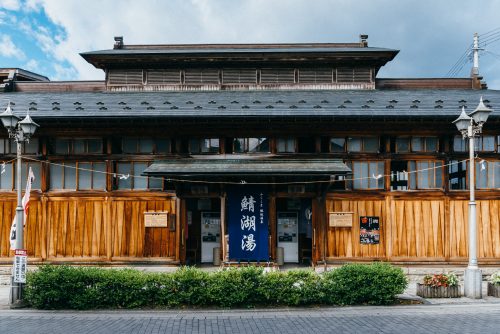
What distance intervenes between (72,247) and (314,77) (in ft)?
44.9

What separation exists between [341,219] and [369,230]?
126cm

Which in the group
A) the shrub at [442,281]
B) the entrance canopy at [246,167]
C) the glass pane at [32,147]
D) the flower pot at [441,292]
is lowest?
the flower pot at [441,292]

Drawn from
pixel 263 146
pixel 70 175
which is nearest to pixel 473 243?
pixel 263 146

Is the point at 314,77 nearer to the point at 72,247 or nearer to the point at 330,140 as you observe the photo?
the point at 330,140

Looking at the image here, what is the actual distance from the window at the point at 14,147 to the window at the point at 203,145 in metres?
6.43

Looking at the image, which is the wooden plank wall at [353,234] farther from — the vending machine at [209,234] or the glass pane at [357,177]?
the vending machine at [209,234]

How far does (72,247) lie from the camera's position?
57.7ft

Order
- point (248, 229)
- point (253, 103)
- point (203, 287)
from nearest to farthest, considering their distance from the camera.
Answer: point (203, 287)
point (248, 229)
point (253, 103)

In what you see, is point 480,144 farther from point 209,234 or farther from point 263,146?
point 209,234

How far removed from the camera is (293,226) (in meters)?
20.3

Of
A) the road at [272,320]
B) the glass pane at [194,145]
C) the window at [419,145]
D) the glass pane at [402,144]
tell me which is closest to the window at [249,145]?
the glass pane at [194,145]

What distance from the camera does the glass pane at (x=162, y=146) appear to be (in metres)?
17.9

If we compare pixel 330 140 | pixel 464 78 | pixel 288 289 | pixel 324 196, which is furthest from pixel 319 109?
pixel 464 78

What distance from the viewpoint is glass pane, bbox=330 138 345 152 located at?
17.8 metres
